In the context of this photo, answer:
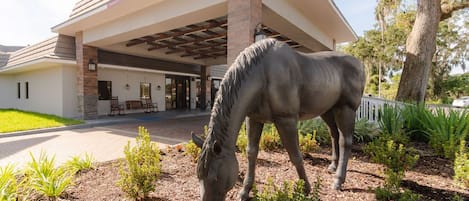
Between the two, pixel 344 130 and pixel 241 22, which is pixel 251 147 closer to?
pixel 344 130

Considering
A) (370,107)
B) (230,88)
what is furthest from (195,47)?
(230,88)

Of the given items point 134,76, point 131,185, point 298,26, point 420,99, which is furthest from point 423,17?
point 134,76

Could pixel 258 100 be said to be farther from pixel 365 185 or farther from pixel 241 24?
pixel 241 24

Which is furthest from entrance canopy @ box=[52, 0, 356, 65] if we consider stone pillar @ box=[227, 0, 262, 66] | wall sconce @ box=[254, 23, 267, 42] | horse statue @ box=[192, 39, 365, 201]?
horse statue @ box=[192, 39, 365, 201]

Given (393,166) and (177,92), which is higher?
(177,92)

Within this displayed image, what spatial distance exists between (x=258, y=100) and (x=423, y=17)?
865 centimetres

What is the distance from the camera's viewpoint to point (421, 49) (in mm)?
7566

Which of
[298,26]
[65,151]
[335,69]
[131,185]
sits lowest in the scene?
[65,151]

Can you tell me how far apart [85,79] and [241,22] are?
8449 mm

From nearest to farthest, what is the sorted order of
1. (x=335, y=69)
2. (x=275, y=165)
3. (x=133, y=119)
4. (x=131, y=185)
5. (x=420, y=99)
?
1. (x=131, y=185)
2. (x=335, y=69)
3. (x=275, y=165)
4. (x=420, y=99)
5. (x=133, y=119)

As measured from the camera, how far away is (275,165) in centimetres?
375

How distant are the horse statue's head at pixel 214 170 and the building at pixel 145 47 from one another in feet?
13.5

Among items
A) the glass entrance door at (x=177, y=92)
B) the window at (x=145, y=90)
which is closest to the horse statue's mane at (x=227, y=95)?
the window at (x=145, y=90)

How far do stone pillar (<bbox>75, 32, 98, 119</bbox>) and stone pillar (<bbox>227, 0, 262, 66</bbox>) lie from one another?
7994 millimetres
